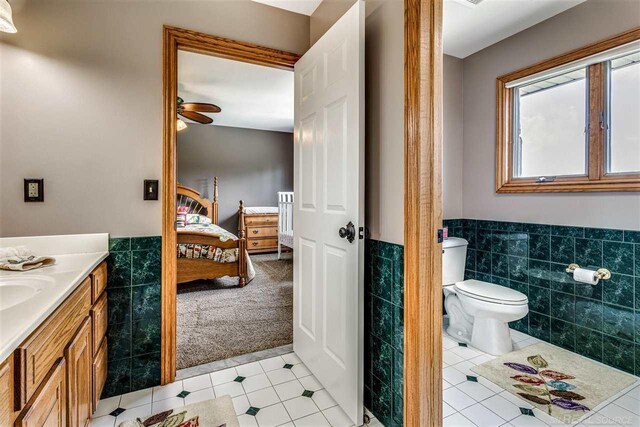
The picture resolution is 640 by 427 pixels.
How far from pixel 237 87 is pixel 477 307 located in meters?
3.46

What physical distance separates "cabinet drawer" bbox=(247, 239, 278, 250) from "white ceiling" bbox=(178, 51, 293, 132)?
2154 millimetres

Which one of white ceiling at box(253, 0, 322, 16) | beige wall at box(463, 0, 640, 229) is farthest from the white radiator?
white ceiling at box(253, 0, 322, 16)

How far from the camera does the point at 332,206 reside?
5.73ft

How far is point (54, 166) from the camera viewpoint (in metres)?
1.69

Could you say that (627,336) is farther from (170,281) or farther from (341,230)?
(170,281)

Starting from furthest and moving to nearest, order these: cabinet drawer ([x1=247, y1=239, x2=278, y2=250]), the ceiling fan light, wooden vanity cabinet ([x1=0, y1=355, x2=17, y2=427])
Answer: cabinet drawer ([x1=247, y1=239, x2=278, y2=250]) < the ceiling fan light < wooden vanity cabinet ([x1=0, y1=355, x2=17, y2=427])

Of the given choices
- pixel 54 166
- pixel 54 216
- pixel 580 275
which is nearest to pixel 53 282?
pixel 54 216

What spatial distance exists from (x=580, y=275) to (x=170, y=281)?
2.60 metres

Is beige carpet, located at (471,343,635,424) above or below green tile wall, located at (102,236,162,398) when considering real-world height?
below

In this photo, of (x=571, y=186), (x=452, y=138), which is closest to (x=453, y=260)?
(x=571, y=186)

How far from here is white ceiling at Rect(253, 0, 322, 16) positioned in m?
2.11

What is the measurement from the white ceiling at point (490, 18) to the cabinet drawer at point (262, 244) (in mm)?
4400

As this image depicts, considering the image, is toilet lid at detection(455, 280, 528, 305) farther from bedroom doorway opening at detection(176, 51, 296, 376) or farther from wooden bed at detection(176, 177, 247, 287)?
wooden bed at detection(176, 177, 247, 287)

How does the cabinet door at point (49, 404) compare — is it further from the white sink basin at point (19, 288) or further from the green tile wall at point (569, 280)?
the green tile wall at point (569, 280)
